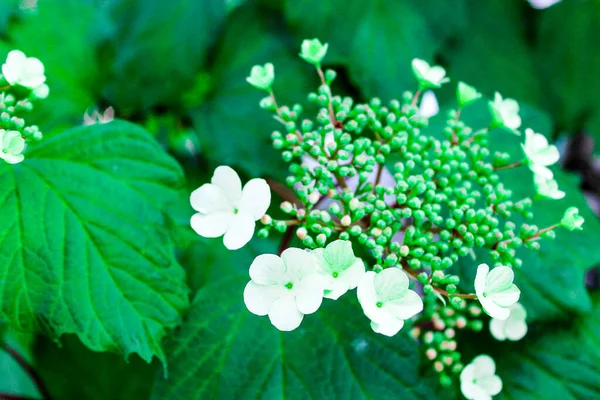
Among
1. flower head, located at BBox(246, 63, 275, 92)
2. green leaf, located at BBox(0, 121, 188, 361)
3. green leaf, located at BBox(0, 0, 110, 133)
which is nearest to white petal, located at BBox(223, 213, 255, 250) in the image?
green leaf, located at BBox(0, 121, 188, 361)

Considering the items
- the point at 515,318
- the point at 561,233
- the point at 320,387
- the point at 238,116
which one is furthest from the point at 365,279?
the point at 238,116

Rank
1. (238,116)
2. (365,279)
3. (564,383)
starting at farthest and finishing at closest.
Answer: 1. (238,116)
2. (564,383)
3. (365,279)

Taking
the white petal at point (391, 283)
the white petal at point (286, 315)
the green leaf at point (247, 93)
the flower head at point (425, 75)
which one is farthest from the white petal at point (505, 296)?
the green leaf at point (247, 93)

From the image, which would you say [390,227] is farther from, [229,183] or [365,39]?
[365,39]

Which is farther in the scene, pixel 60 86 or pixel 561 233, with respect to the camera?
pixel 60 86

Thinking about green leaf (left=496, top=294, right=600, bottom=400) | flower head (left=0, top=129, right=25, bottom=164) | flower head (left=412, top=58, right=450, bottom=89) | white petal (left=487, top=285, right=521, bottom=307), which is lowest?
green leaf (left=496, top=294, right=600, bottom=400)

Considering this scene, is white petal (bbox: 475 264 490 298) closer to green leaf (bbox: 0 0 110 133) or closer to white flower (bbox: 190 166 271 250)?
white flower (bbox: 190 166 271 250)

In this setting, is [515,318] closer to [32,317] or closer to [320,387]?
[320,387]
